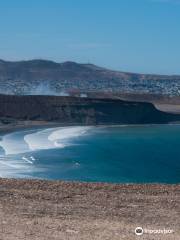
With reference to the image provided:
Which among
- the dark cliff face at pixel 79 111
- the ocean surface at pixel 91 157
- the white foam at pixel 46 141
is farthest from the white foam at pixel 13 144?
the dark cliff face at pixel 79 111

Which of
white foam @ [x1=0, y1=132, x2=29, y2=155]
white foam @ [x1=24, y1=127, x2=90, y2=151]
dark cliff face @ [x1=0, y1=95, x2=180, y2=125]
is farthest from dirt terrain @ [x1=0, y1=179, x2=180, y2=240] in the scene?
dark cliff face @ [x1=0, y1=95, x2=180, y2=125]

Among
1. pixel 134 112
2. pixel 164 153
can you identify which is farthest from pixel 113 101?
pixel 164 153

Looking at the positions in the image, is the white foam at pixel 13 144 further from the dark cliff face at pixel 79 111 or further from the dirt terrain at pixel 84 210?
the dirt terrain at pixel 84 210

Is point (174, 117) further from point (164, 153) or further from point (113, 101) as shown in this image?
point (164, 153)

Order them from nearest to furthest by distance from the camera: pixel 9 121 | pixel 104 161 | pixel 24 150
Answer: pixel 104 161 → pixel 24 150 → pixel 9 121

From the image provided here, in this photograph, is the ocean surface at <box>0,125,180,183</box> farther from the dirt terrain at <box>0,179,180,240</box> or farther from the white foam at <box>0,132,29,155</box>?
the dirt terrain at <box>0,179,180,240</box>
